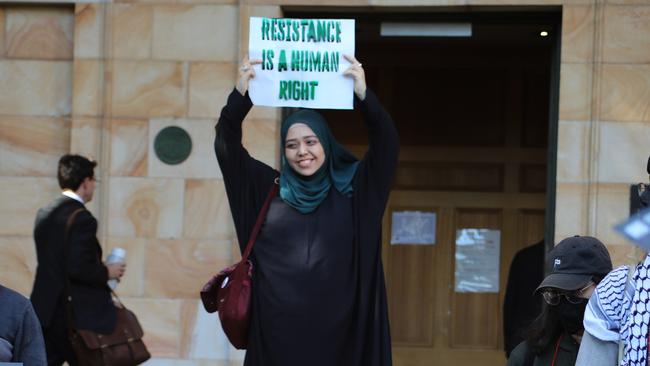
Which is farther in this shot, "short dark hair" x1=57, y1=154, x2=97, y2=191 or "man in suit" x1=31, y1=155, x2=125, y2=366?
"short dark hair" x1=57, y1=154, x2=97, y2=191

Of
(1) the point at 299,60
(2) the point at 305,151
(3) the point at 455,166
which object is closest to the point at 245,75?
(1) the point at 299,60

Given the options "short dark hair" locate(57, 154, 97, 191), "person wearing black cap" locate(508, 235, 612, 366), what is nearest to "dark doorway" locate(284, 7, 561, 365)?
"short dark hair" locate(57, 154, 97, 191)

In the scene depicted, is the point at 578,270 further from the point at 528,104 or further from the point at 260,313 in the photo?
the point at 528,104

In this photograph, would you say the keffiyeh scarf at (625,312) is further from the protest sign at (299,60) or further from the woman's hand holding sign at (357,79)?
the protest sign at (299,60)

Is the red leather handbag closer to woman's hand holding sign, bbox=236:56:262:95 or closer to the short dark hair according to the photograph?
woman's hand holding sign, bbox=236:56:262:95

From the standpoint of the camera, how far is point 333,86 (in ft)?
17.1

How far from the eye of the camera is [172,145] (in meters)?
8.40

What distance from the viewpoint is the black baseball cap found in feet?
15.5

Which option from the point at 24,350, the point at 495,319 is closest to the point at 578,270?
the point at 24,350

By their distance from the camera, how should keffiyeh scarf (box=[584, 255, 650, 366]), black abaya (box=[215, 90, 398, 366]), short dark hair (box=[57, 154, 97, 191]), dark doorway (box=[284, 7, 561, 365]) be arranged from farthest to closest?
dark doorway (box=[284, 7, 561, 365]) < short dark hair (box=[57, 154, 97, 191]) < black abaya (box=[215, 90, 398, 366]) < keffiyeh scarf (box=[584, 255, 650, 366])

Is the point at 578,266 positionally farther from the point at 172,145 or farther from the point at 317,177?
the point at 172,145

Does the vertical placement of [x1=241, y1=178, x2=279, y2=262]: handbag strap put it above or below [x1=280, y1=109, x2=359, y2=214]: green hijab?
below

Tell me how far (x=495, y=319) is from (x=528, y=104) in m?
1.84

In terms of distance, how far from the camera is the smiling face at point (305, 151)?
5156 mm
